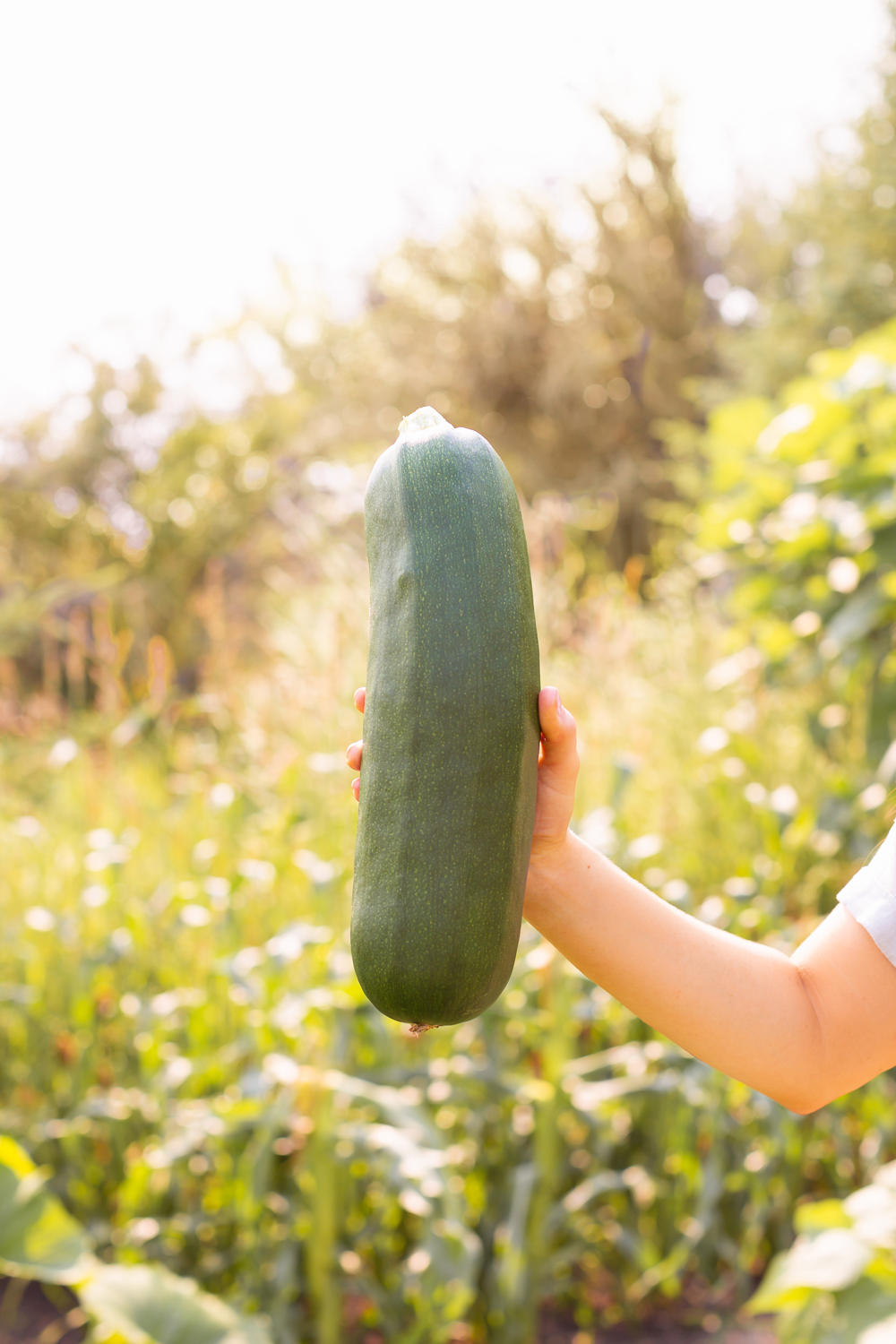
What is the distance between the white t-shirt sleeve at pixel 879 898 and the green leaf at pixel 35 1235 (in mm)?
1661

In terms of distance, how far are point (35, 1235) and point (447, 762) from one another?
5.58ft

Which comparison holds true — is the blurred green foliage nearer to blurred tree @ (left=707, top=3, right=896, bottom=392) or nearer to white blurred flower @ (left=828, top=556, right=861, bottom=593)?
white blurred flower @ (left=828, top=556, right=861, bottom=593)

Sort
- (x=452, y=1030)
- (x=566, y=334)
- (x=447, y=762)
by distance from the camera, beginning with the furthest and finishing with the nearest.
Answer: (x=566, y=334), (x=452, y=1030), (x=447, y=762)

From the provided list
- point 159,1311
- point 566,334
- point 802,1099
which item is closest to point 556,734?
point 802,1099

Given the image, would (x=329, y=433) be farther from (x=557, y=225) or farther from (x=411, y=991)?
(x=411, y=991)

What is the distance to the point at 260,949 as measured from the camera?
258 cm

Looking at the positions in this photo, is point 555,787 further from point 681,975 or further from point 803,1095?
point 803,1095

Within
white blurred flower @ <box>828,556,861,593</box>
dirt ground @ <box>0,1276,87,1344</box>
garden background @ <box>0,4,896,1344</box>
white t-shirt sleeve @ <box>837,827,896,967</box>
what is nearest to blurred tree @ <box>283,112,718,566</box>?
garden background @ <box>0,4,896,1344</box>

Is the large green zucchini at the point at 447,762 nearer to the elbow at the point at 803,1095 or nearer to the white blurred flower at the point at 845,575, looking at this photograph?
the elbow at the point at 803,1095

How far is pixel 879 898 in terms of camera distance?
3.43 ft

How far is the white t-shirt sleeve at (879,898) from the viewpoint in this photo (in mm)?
1039

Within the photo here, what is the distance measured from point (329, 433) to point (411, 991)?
11130 millimetres

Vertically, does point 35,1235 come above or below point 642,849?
below

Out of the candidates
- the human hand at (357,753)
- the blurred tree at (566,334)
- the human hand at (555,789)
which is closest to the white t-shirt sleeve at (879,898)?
the human hand at (555,789)
